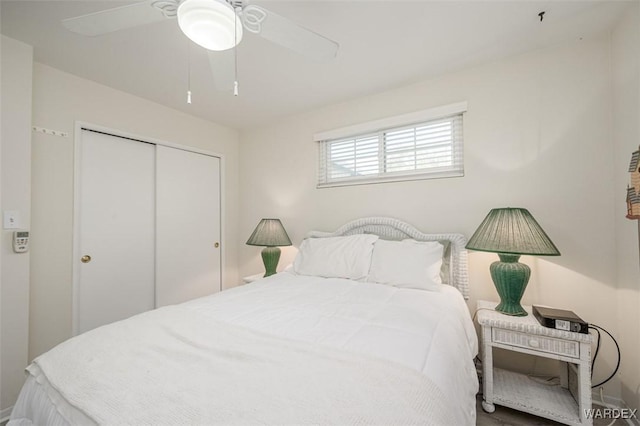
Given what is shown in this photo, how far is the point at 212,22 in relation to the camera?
41.0 inches

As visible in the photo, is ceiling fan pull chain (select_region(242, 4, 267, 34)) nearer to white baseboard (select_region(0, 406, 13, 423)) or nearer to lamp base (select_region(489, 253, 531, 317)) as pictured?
lamp base (select_region(489, 253, 531, 317))

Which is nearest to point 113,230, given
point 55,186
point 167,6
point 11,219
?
point 55,186

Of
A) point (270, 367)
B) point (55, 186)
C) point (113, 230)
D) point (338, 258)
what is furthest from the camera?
point (113, 230)

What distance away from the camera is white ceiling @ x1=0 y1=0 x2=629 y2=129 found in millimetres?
1499

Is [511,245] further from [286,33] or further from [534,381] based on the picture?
[286,33]

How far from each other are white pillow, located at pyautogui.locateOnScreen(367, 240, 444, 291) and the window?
26.6 inches

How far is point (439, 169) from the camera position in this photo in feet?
7.39

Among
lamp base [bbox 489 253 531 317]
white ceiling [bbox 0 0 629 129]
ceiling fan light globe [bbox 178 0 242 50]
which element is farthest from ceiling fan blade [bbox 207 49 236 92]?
lamp base [bbox 489 253 531 317]

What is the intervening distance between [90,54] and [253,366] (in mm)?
2461

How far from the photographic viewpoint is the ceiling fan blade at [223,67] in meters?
1.31

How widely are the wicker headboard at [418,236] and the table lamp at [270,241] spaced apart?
33 cm

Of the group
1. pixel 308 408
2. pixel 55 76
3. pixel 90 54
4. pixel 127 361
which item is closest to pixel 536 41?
pixel 308 408

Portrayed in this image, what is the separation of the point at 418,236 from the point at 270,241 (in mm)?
1463

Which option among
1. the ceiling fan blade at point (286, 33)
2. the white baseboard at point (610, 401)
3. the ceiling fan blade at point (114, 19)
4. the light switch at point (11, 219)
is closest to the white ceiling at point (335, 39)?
the ceiling fan blade at point (286, 33)
